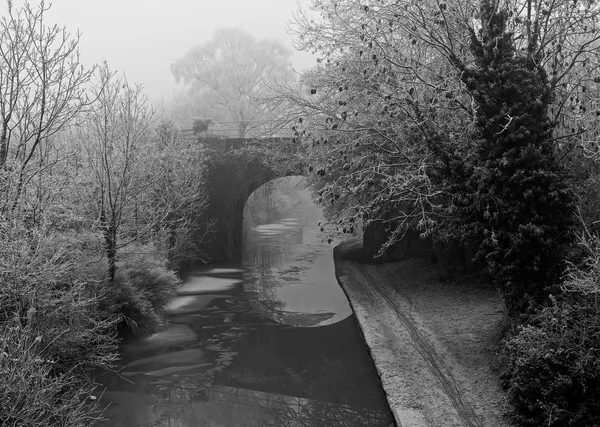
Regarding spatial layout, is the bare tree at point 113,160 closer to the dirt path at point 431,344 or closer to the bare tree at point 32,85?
the bare tree at point 32,85

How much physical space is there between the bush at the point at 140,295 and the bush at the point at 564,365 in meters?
9.15

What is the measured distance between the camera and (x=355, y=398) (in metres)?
10.6

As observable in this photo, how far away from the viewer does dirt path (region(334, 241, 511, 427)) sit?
902cm

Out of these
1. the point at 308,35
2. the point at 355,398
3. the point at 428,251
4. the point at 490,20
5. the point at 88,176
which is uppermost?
the point at 308,35

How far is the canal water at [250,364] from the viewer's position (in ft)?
33.1

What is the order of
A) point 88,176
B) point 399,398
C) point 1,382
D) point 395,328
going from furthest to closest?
point 88,176, point 395,328, point 399,398, point 1,382

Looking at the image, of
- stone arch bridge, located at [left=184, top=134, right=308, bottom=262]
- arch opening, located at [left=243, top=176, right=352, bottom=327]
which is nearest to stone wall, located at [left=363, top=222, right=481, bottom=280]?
arch opening, located at [left=243, top=176, right=352, bottom=327]

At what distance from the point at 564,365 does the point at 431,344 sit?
16.9 feet

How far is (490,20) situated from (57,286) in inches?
385

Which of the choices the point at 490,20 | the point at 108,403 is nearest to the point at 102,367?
the point at 108,403

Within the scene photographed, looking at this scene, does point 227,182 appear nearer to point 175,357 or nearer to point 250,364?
point 175,357

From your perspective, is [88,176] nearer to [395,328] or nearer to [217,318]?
[217,318]

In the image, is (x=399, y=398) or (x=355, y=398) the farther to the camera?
(x=355, y=398)

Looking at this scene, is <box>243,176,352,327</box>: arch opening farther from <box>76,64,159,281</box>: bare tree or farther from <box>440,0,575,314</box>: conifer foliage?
<box>76,64,159,281</box>: bare tree
